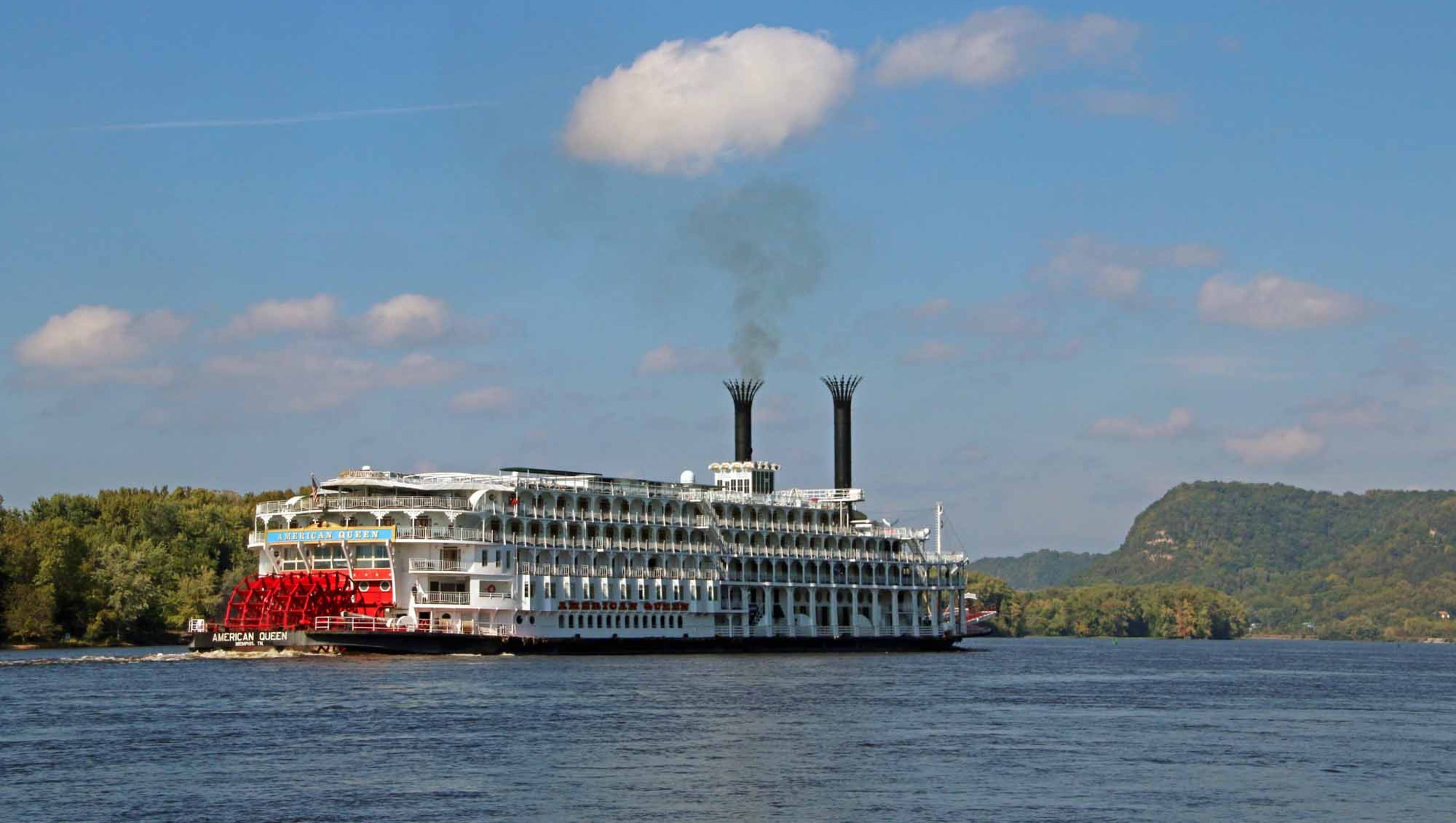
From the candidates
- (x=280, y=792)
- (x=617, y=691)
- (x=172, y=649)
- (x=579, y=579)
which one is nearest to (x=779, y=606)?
(x=579, y=579)

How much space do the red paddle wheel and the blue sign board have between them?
1.46 meters

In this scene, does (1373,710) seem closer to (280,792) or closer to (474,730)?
(474,730)

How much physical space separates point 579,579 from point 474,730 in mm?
37722

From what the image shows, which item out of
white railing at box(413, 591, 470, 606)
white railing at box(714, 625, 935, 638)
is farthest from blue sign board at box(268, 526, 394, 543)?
white railing at box(714, 625, 935, 638)

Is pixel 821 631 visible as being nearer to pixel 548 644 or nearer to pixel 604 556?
pixel 604 556

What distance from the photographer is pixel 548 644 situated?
3226 inches

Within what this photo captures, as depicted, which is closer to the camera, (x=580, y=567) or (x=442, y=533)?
(x=442, y=533)

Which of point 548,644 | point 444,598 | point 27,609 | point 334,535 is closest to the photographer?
point 334,535

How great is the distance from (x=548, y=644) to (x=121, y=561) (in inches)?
1301

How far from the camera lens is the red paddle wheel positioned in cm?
7581

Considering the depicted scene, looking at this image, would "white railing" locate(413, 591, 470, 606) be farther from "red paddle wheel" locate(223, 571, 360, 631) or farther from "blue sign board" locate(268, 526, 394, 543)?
"blue sign board" locate(268, 526, 394, 543)

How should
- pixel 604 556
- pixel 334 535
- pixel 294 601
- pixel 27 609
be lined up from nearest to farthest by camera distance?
1. pixel 294 601
2. pixel 334 535
3. pixel 604 556
4. pixel 27 609

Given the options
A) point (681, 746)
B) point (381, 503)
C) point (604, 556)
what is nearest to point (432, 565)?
point (381, 503)

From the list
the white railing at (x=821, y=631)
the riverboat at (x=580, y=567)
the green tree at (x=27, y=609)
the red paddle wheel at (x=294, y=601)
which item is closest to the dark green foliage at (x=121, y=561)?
the green tree at (x=27, y=609)
